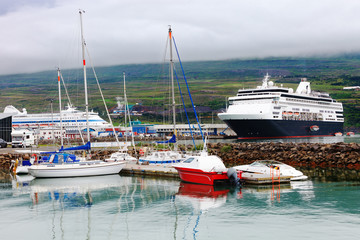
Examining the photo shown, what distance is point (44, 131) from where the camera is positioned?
10188cm

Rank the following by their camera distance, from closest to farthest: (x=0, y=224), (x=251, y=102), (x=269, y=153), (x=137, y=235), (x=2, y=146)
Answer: (x=137, y=235) → (x=0, y=224) → (x=269, y=153) → (x=2, y=146) → (x=251, y=102)

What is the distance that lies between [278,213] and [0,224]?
1211 centimetres

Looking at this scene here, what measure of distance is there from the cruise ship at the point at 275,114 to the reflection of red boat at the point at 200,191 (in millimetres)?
55573

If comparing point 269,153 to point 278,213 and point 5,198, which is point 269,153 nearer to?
point 278,213

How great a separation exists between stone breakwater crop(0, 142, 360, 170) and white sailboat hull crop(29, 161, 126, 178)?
31.4 ft

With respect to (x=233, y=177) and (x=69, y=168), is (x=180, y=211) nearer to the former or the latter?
(x=233, y=177)

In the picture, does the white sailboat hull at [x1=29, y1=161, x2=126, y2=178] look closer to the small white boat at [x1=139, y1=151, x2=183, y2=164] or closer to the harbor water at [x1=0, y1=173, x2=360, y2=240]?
the harbor water at [x1=0, y1=173, x2=360, y2=240]

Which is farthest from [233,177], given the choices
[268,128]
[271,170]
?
[268,128]

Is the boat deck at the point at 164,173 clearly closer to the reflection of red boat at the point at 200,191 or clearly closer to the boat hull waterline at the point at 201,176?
the boat hull waterline at the point at 201,176

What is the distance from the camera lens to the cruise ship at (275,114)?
268 ft

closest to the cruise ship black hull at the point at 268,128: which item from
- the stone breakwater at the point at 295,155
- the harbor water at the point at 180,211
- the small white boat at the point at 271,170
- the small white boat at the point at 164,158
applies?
the stone breakwater at the point at 295,155

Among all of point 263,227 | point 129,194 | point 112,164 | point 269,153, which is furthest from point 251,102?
point 263,227

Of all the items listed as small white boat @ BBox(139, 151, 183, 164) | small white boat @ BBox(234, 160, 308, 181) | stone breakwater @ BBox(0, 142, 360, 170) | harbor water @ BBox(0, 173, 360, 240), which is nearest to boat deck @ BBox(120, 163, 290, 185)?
small white boat @ BBox(234, 160, 308, 181)

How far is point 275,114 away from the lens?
276 feet
